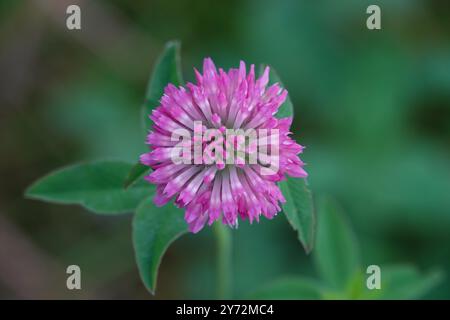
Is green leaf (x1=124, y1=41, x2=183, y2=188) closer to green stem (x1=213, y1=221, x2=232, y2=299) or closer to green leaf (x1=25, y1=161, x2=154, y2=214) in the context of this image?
green leaf (x1=25, y1=161, x2=154, y2=214)

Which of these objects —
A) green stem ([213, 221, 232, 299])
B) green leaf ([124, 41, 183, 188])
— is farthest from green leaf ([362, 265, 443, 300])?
green leaf ([124, 41, 183, 188])

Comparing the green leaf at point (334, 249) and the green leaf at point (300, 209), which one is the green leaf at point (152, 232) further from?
the green leaf at point (334, 249)

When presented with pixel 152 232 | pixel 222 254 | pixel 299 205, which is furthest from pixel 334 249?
pixel 152 232

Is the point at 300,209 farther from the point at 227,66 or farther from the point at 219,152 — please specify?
the point at 227,66

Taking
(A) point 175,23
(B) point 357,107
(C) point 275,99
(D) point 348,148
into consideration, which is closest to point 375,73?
(B) point 357,107

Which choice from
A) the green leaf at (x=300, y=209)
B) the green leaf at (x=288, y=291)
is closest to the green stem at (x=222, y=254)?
the green leaf at (x=288, y=291)
